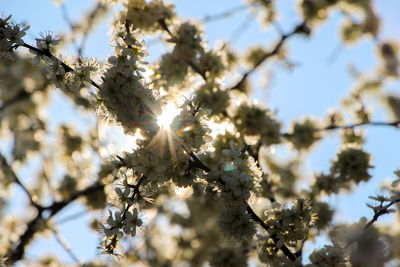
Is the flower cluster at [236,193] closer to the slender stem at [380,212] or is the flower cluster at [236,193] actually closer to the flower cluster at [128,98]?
the flower cluster at [128,98]

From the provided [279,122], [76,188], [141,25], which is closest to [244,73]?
[279,122]

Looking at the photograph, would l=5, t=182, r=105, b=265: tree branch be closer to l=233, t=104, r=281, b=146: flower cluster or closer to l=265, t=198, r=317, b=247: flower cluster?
l=233, t=104, r=281, b=146: flower cluster

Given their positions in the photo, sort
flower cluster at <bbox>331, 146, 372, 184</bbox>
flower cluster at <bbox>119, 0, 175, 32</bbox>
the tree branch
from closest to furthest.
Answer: flower cluster at <bbox>119, 0, 175, 32</bbox> < flower cluster at <bbox>331, 146, 372, 184</bbox> < the tree branch

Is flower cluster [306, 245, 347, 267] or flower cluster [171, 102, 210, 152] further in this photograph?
flower cluster [306, 245, 347, 267]

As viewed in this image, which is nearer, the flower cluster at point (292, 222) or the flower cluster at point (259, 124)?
the flower cluster at point (292, 222)

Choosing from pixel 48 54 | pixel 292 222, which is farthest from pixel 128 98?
pixel 292 222

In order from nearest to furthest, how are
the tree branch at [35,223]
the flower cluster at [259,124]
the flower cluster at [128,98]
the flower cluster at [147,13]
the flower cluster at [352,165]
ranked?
1. the flower cluster at [128,98]
2. the flower cluster at [147,13]
3. the flower cluster at [259,124]
4. the flower cluster at [352,165]
5. the tree branch at [35,223]

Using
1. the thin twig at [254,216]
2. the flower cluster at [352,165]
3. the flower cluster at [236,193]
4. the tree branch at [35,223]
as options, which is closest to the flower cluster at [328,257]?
the thin twig at [254,216]

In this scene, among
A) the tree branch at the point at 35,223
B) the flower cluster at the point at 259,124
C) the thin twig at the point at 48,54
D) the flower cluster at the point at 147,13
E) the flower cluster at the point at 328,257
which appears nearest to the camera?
the thin twig at the point at 48,54

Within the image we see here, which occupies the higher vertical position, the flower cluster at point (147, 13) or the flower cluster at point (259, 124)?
the flower cluster at point (147, 13)

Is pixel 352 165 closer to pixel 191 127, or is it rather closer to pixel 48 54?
pixel 191 127

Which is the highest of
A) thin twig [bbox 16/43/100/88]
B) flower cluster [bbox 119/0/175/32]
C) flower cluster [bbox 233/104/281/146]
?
flower cluster [bbox 119/0/175/32]

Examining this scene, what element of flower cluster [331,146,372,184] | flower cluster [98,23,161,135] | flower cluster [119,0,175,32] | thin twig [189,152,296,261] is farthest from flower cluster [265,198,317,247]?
flower cluster [119,0,175,32]

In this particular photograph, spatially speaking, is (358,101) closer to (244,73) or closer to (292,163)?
(292,163)
